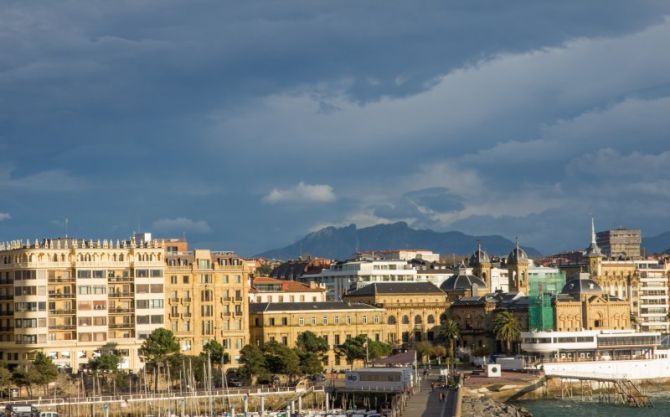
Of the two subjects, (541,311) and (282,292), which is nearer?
(541,311)

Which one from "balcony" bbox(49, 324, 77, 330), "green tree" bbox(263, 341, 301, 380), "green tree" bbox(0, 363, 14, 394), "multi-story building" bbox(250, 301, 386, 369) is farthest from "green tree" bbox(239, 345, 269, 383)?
"green tree" bbox(0, 363, 14, 394)

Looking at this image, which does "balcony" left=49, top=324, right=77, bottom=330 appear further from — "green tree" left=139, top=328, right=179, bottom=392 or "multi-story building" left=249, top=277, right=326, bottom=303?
"multi-story building" left=249, top=277, right=326, bottom=303

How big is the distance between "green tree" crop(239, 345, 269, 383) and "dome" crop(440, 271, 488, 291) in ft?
198

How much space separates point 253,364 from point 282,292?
1799 inches

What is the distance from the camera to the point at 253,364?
12775cm

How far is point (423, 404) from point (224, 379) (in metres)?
27.2

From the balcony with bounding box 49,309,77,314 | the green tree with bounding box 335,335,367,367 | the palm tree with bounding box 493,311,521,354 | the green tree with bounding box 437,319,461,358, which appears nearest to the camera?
the balcony with bounding box 49,309,77,314

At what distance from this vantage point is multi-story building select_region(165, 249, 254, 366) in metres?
138

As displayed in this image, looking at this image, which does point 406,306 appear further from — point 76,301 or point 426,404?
point 426,404

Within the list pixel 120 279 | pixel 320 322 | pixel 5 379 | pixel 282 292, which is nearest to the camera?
pixel 5 379

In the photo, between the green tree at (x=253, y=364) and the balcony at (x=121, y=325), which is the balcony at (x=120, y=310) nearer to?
the balcony at (x=121, y=325)

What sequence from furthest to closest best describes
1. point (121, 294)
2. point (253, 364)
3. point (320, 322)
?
point (320, 322) < point (121, 294) < point (253, 364)

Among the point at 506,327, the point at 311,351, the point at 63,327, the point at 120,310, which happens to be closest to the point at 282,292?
the point at 506,327

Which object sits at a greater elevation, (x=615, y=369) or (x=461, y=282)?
(x=461, y=282)
